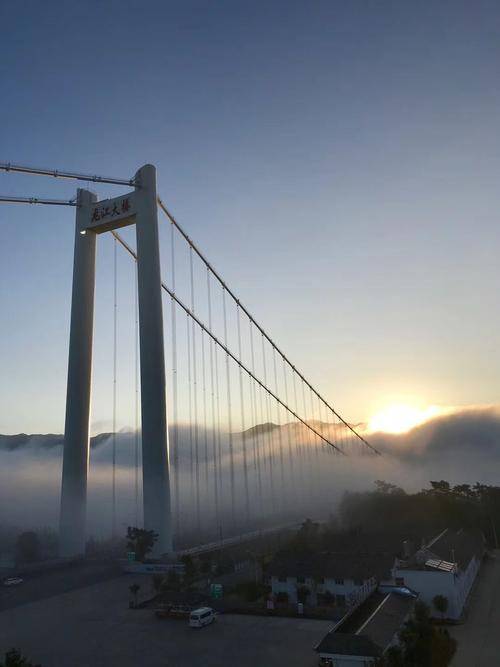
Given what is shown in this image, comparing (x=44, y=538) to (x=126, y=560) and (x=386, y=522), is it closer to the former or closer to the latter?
(x=126, y=560)

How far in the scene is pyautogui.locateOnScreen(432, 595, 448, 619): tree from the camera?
2291 centimetres

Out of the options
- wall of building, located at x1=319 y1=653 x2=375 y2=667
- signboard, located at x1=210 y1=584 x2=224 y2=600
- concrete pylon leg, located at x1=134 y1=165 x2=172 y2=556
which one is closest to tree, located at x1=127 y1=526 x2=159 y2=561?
concrete pylon leg, located at x1=134 y1=165 x2=172 y2=556

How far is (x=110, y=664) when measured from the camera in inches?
611

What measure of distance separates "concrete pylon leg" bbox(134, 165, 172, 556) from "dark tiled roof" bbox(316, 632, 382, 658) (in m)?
13.3

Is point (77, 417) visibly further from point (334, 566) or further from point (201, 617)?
point (334, 566)

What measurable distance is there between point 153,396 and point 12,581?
32.7 feet

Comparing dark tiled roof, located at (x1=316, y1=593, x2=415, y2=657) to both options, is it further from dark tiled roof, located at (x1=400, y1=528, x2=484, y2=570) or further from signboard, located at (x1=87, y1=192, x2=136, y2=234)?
signboard, located at (x1=87, y1=192, x2=136, y2=234)

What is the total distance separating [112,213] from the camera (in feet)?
105

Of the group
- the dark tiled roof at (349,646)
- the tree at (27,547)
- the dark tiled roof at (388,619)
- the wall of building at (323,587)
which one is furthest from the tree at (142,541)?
the dark tiled roof at (349,646)

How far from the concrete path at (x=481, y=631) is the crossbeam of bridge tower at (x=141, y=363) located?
13682 millimetres

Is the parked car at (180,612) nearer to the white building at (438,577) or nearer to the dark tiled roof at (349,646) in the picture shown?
the dark tiled roof at (349,646)

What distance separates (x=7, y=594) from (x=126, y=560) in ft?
21.0

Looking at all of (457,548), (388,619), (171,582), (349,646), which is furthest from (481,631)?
(171,582)

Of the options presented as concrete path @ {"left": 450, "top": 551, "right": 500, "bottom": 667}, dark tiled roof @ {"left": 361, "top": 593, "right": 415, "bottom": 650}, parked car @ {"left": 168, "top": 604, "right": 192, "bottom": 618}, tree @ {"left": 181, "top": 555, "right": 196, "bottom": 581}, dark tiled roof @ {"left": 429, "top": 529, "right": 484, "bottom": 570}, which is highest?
tree @ {"left": 181, "top": 555, "right": 196, "bottom": 581}
